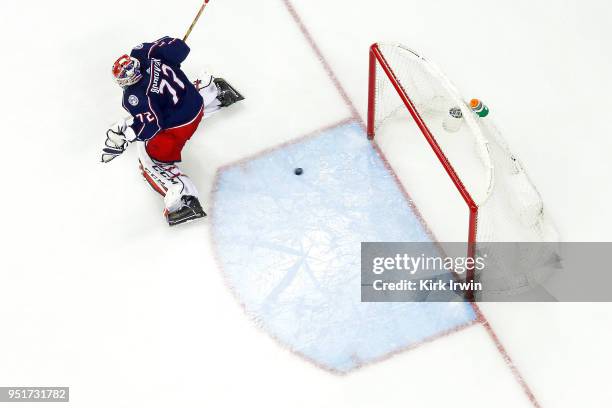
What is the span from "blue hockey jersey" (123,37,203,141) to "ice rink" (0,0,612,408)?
1.48 ft

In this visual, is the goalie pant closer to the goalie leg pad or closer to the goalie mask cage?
the goalie leg pad

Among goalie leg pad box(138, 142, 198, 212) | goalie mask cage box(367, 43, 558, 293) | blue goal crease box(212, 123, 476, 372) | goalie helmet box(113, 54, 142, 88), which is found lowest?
blue goal crease box(212, 123, 476, 372)

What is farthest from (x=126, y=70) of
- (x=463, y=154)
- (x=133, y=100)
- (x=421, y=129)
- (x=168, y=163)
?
(x=463, y=154)

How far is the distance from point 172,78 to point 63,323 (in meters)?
1.35

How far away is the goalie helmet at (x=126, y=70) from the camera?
4.74 metres

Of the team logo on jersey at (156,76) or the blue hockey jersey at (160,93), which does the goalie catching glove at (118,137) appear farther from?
the team logo on jersey at (156,76)

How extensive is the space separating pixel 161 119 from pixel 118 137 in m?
0.23

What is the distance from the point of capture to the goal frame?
4164 mm

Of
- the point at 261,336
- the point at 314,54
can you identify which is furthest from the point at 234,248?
the point at 314,54

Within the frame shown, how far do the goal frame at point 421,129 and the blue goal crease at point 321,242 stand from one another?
0.21m

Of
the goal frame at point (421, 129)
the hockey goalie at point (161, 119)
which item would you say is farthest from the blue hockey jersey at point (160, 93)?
the goal frame at point (421, 129)

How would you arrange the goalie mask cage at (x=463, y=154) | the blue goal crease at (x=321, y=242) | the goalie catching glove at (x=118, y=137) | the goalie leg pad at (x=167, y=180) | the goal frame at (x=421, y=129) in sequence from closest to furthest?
the goal frame at (x=421, y=129) < the goalie mask cage at (x=463, y=154) < the blue goal crease at (x=321, y=242) < the goalie catching glove at (x=118, y=137) < the goalie leg pad at (x=167, y=180)

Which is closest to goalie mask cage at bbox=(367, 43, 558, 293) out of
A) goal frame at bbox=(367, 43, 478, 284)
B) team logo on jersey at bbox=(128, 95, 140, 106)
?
goal frame at bbox=(367, 43, 478, 284)

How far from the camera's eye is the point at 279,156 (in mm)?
5336
